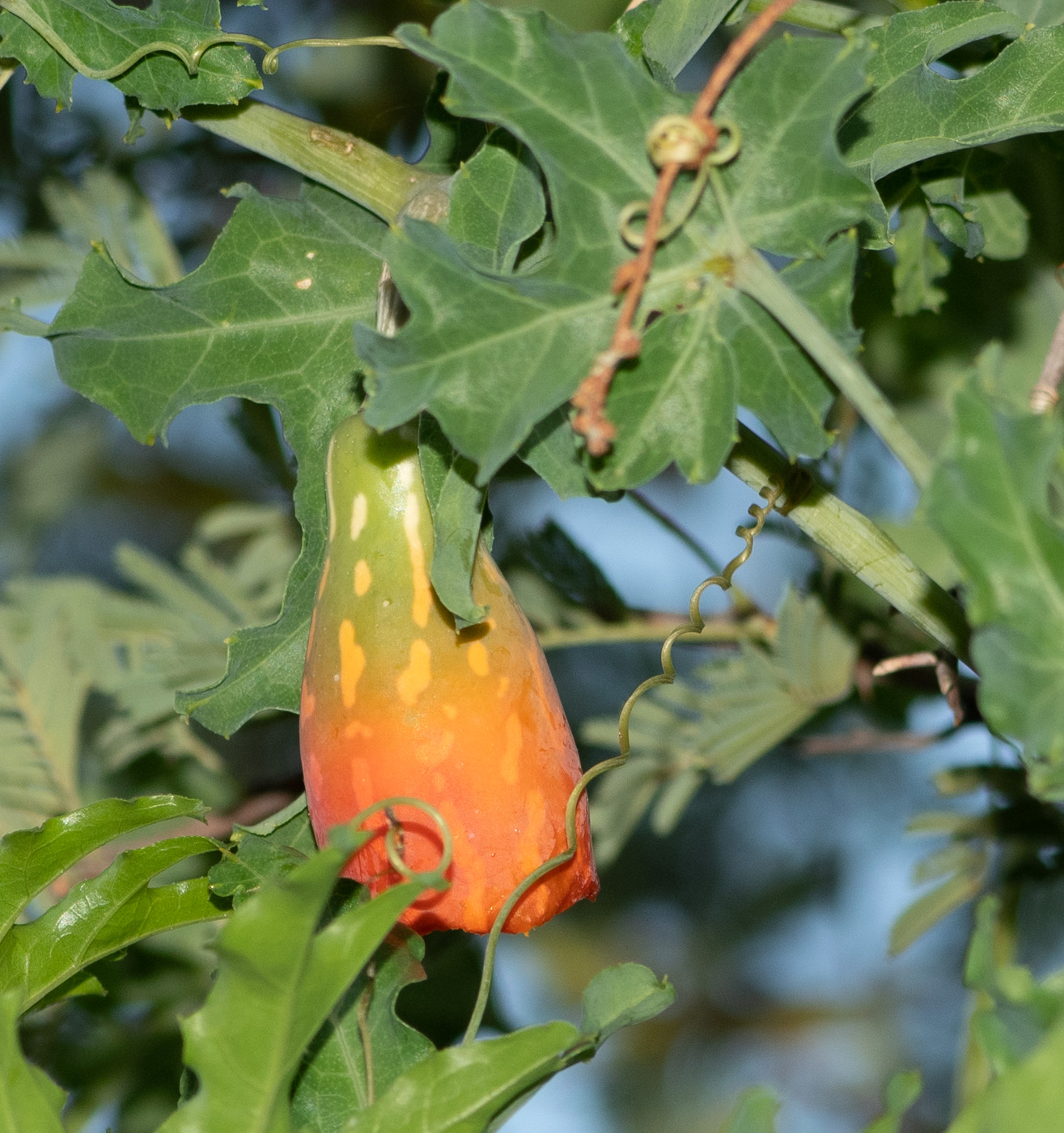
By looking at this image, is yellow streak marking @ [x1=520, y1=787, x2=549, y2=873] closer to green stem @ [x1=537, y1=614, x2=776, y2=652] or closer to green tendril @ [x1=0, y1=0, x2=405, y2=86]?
green tendril @ [x1=0, y1=0, x2=405, y2=86]

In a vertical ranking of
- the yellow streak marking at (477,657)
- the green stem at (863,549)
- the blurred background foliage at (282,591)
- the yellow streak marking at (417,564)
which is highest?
the green stem at (863,549)

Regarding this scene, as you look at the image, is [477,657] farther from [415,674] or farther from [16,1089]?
[16,1089]

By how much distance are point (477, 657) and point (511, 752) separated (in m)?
0.03

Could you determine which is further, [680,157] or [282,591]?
[282,591]

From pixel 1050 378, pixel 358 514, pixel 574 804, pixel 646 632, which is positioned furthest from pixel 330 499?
pixel 646 632

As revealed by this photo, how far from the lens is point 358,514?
39 centimetres

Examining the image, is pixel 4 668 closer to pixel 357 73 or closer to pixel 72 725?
pixel 72 725

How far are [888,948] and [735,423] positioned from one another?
50 cm

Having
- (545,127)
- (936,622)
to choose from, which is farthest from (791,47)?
(936,622)

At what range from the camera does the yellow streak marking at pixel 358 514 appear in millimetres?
390

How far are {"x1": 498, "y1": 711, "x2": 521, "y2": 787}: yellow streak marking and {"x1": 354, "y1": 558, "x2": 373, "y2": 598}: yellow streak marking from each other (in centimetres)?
6

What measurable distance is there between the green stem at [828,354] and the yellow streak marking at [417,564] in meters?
0.13

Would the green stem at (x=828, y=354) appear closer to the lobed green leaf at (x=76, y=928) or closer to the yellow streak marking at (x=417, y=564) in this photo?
the yellow streak marking at (x=417, y=564)

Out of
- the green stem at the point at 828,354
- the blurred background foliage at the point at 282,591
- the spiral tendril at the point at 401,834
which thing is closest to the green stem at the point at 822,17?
the blurred background foliage at the point at 282,591
